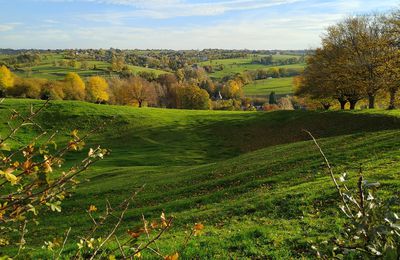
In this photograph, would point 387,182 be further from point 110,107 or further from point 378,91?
point 110,107

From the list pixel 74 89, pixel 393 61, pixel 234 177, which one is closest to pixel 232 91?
pixel 74 89

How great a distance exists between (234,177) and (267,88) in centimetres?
15905

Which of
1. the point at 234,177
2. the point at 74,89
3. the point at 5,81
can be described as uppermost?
the point at 5,81

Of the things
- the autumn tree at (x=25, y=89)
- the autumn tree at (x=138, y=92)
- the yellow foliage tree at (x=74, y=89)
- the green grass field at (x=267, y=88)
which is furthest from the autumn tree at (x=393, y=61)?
the green grass field at (x=267, y=88)

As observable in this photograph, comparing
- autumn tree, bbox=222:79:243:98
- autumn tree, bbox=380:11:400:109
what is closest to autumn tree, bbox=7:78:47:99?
autumn tree, bbox=222:79:243:98

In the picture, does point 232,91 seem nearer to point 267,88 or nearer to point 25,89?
point 267,88

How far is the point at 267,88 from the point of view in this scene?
588 feet

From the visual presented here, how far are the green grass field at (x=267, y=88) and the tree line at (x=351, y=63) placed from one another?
327 ft

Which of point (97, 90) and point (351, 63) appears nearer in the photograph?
point (351, 63)

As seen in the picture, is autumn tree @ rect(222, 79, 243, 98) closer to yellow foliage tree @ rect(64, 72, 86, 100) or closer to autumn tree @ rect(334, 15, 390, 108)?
yellow foliage tree @ rect(64, 72, 86, 100)

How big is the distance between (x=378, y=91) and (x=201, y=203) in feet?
134

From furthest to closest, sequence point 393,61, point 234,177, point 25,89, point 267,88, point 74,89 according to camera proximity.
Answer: point 267,88, point 74,89, point 25,89, point 393,61, point 234,177

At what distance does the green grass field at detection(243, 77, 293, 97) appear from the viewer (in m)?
166

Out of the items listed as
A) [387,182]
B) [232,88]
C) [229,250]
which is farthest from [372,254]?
[232,88]
